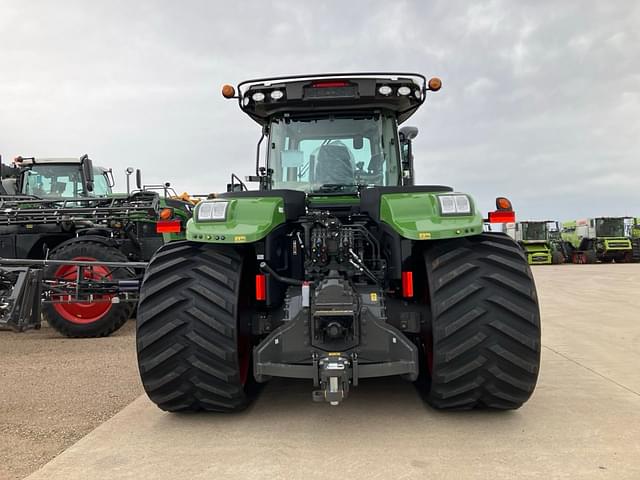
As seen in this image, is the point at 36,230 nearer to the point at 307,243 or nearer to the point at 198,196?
the point at 198,196

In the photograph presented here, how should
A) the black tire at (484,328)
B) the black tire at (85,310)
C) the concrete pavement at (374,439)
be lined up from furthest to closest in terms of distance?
the black tire at (85,310) → the black tire at (484,328) → the concrete pavement at (374,439)

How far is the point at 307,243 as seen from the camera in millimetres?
3938

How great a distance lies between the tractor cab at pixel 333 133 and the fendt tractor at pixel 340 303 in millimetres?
710

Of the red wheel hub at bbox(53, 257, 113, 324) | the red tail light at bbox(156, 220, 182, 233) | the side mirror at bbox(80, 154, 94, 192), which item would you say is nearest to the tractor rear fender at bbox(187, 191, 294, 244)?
the red tail light at bbox(156, 220, 182, 233)

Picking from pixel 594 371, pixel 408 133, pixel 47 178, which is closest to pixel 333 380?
pixel 408 133

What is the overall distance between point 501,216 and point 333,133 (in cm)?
163

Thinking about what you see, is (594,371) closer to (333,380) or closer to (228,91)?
(333,380)

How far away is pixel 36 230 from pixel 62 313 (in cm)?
167

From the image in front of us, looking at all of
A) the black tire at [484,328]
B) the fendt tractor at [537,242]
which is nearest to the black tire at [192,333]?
the black tire at [484,328]

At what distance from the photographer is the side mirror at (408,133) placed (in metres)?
4.77

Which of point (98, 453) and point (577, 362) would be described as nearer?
point (98, 453)

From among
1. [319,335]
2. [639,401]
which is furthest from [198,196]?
[639,401]

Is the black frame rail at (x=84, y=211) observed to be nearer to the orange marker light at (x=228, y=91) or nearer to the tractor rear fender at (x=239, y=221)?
the orange marker light at (x=228, y=91)

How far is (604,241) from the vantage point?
32438 millimetres
